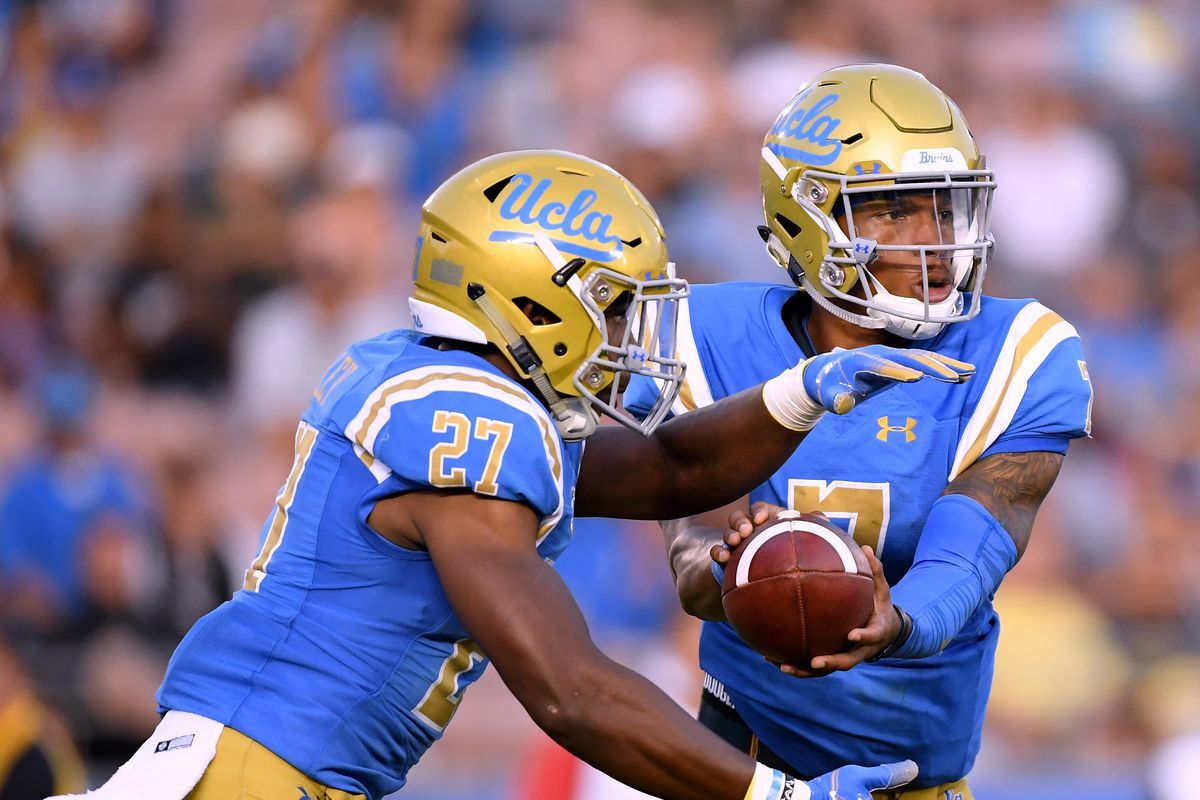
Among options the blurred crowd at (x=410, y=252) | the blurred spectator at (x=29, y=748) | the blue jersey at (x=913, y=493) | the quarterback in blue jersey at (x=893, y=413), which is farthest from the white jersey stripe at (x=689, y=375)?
the blurred spectator at (x=29, y=748)

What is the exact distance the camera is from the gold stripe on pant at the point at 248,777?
2.71 metres

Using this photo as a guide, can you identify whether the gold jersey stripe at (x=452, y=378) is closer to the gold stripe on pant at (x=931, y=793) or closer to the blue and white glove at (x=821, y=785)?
the blue and white glove at (x=821, y=785)

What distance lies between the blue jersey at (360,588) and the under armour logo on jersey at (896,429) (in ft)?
2.57

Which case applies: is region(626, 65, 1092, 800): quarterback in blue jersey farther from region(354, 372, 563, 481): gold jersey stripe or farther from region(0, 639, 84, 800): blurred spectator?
region(0, 639, 84, 800): blurred spectator

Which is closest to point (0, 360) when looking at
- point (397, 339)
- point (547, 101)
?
point (547, 101)

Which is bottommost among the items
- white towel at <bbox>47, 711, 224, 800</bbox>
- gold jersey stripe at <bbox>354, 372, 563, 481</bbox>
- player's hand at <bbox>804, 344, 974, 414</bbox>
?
white towel at <bbox>47, 711, 224, 800</bbox>

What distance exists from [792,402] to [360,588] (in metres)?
0.95

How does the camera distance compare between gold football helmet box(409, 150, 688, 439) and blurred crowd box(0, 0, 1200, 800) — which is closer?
gold football helmet box(409, 150, 688, 439)

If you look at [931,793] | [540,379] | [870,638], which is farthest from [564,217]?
[931,793]

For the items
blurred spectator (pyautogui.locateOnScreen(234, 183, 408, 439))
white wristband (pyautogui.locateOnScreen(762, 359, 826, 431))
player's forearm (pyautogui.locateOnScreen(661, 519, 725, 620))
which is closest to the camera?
white wristband (pyautogui.locateOnScreen(762, 359, 826, 431))

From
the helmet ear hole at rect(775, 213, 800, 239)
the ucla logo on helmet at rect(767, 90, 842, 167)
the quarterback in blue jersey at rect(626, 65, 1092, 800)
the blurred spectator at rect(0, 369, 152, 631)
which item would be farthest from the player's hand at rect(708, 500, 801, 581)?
the blurred spectator at rect(0, 369, 152, 631)

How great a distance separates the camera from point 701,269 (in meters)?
7.23

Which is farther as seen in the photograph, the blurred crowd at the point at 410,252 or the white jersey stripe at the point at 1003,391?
the blurred crowd at the point at 410,252

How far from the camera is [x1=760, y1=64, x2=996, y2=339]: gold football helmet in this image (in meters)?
3.38
